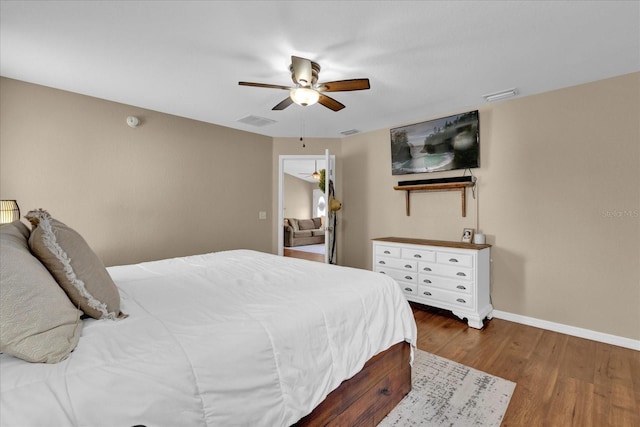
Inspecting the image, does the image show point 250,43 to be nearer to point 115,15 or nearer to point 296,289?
point 115,15

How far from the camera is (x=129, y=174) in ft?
11.1

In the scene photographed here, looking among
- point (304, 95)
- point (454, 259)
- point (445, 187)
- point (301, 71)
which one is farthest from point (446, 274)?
point (301, 71)

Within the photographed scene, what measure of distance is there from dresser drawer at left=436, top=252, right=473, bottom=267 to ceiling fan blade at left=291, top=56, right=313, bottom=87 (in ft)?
7.66

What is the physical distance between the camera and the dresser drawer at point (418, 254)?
132 inches

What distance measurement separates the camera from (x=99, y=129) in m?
3.17

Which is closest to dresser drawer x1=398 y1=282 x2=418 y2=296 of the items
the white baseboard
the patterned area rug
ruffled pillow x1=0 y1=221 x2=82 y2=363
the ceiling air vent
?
the white baseboard

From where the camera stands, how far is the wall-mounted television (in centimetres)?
344

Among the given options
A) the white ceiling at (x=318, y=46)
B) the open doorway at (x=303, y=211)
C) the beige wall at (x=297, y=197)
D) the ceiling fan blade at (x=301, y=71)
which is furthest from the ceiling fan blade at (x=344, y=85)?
the beige wall at (x=297, y=197)

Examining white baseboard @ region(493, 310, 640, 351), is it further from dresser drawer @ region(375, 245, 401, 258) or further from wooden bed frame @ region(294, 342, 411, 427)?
wooden bed frame @ region(294, 342, 411, 427)

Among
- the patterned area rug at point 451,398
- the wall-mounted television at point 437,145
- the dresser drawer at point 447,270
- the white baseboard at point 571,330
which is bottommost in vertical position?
the patterned area rug at point 451,398

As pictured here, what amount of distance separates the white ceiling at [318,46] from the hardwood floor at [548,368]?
97.4 inches

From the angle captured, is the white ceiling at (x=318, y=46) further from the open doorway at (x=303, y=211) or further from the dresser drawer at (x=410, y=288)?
the open doorway at (x=303, y=211)

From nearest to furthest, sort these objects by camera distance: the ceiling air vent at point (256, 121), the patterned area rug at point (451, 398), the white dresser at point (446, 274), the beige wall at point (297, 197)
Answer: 1. the patterned area rug at point (451, 398)
2. the white dresser at point (446, 274)
3. the ceiling air vent at point (256, 121)
4. the beige wall at point (297, 197)

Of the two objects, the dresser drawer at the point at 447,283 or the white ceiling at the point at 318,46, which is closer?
the white ceiling at the point at 318,46
